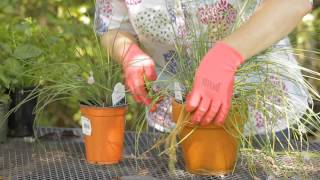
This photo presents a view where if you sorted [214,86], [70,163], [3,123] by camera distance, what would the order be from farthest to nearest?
1. [3,123]
2. [70,163]
3. [214,86]

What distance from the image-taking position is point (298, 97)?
157 centimetres

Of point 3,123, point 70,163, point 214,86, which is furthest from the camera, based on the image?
point 3,123

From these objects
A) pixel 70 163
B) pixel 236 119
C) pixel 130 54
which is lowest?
pixel 70 163

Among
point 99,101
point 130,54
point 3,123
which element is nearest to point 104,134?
point 99,101

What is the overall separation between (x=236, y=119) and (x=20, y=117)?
627 millimetres

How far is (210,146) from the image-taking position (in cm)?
129

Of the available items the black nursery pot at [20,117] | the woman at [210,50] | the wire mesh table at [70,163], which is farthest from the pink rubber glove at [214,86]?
the black nursery pot at [20,117]

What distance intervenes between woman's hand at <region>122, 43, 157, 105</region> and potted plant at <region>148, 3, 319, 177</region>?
0.09m

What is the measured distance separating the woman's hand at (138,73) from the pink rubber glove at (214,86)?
0.19m

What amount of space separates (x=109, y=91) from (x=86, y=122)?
0.09 metres

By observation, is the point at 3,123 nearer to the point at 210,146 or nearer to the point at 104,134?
the point at 104,134

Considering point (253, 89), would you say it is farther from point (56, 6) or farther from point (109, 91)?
point (56, 6)

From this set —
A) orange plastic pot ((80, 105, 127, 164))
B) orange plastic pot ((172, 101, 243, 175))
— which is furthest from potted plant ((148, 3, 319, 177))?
orange plastic pot ((80, 105, 127, 164))

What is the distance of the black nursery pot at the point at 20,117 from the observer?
1.60 meters
